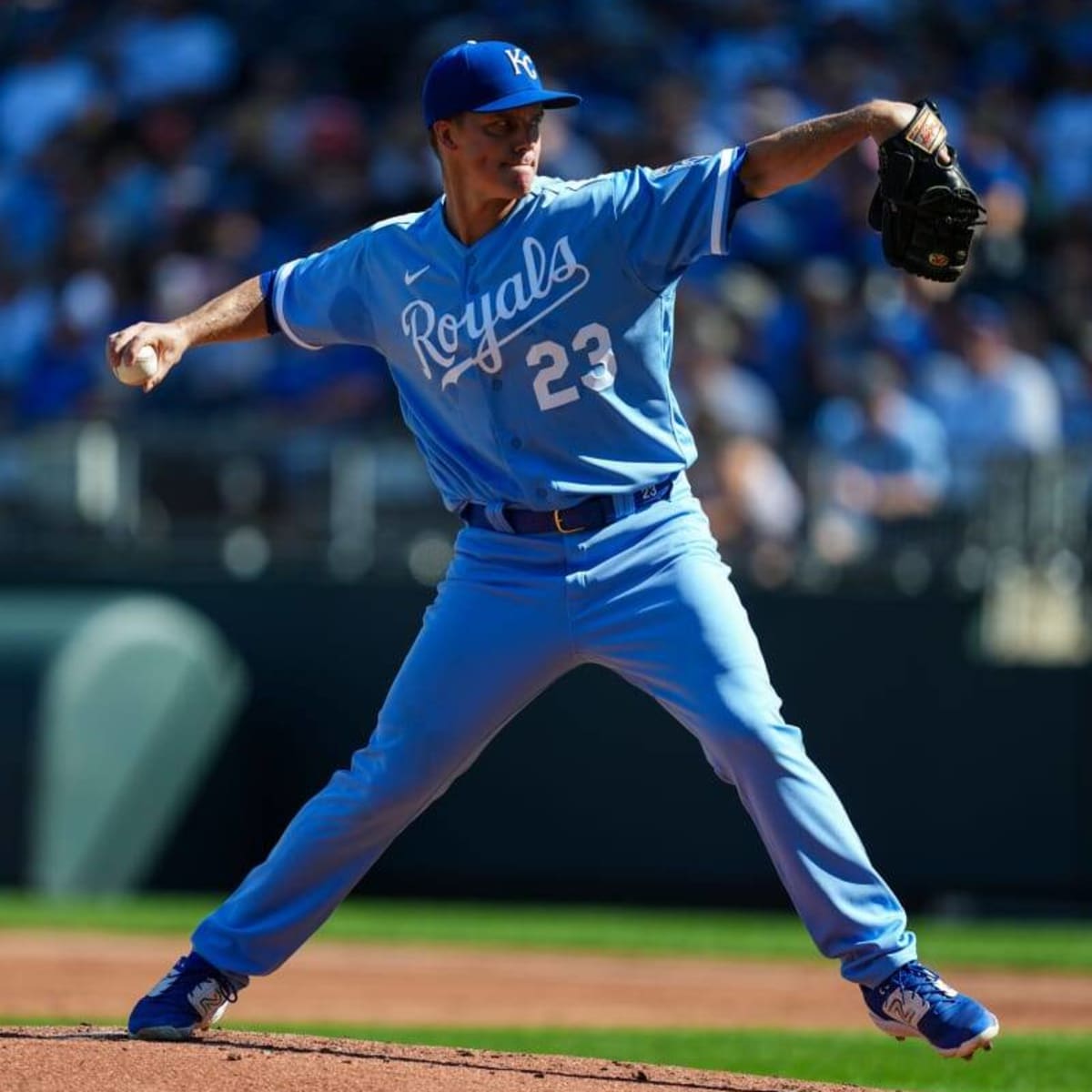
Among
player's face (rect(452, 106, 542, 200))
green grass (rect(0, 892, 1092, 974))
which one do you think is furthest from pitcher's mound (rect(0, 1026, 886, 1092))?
green grass (rect(0, 892, 1092, 974))

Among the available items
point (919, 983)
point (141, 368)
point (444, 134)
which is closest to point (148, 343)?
point (141, 368)

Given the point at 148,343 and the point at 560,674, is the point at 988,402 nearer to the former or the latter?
the point at 560,674

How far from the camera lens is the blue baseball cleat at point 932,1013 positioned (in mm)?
4562

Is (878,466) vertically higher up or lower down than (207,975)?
lower down

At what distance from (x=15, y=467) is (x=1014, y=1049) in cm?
666

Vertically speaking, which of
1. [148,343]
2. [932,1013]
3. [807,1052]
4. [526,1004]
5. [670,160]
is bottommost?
[526,1004]

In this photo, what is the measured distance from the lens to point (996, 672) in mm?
11250

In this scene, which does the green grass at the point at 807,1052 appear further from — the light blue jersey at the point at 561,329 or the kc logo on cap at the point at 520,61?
the kc logo on cap at the point at 520,61

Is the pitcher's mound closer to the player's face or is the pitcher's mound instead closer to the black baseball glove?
the black baseball glove

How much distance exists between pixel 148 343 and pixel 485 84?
887 millimetres

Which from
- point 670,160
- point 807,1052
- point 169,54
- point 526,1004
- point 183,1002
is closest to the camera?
point 183,1002

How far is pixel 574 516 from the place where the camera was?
4836 millimetres

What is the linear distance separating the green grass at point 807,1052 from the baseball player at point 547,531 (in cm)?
115

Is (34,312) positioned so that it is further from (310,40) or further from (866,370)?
(866,370)
